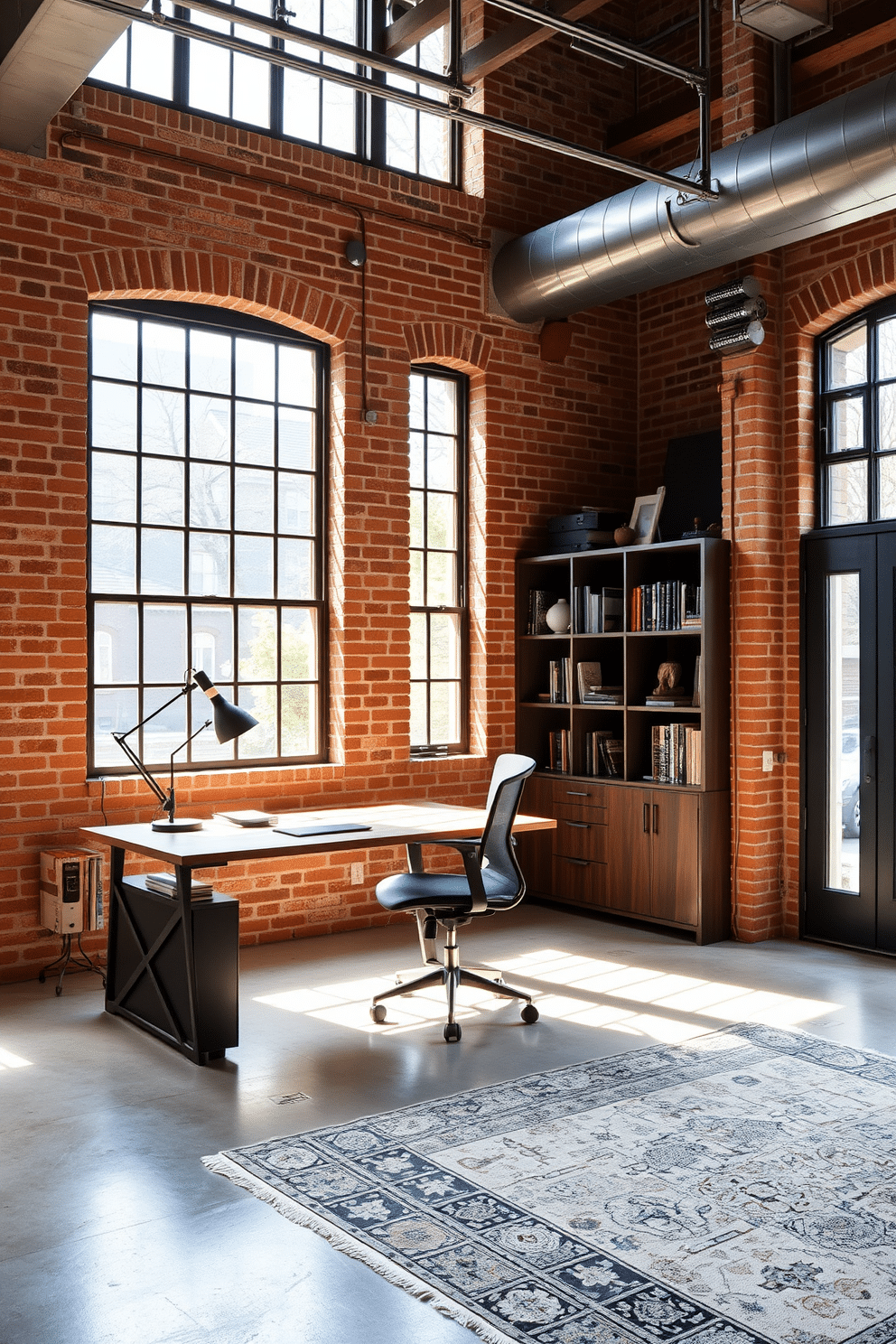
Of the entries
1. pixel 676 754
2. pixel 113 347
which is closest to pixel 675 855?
pixel 676 754

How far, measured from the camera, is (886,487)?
603cm

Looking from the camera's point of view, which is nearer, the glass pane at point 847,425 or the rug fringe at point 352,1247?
the rug fringe at point 352,1247

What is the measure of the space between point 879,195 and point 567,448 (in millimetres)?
2766

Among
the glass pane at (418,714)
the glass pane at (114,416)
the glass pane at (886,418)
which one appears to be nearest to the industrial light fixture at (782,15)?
the glass pane at (886,418)

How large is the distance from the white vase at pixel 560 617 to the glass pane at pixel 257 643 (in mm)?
1718

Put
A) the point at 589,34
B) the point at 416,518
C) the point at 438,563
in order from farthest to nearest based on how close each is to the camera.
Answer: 1. the point at 438,563
2. the point at 416,518
3. the point at 589,34

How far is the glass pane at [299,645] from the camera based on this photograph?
20.9ft

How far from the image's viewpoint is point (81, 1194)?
3166 millimetres

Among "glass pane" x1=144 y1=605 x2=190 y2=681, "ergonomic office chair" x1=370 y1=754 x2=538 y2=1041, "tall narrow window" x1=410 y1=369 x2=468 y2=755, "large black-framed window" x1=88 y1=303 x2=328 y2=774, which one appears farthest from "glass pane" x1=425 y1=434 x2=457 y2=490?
"ergonomic office chair" x1=370 y1=754 x2=538 y2=1041

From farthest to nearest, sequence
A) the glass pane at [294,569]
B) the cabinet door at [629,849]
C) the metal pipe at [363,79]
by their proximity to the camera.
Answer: the cabinet door at [629,849]
the glass pane at [294,569]
the metal pipe at [363,79]

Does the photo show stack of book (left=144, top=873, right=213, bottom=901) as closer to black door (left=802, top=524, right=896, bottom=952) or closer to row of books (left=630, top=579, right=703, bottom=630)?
row of books (left=630, top=579, right=703, bottom=630)

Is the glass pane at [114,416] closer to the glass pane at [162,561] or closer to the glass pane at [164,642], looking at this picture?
the glass pane at [162,561]

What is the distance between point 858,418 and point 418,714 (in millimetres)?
2968

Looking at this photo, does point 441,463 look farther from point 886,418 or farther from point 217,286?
point 886,418
